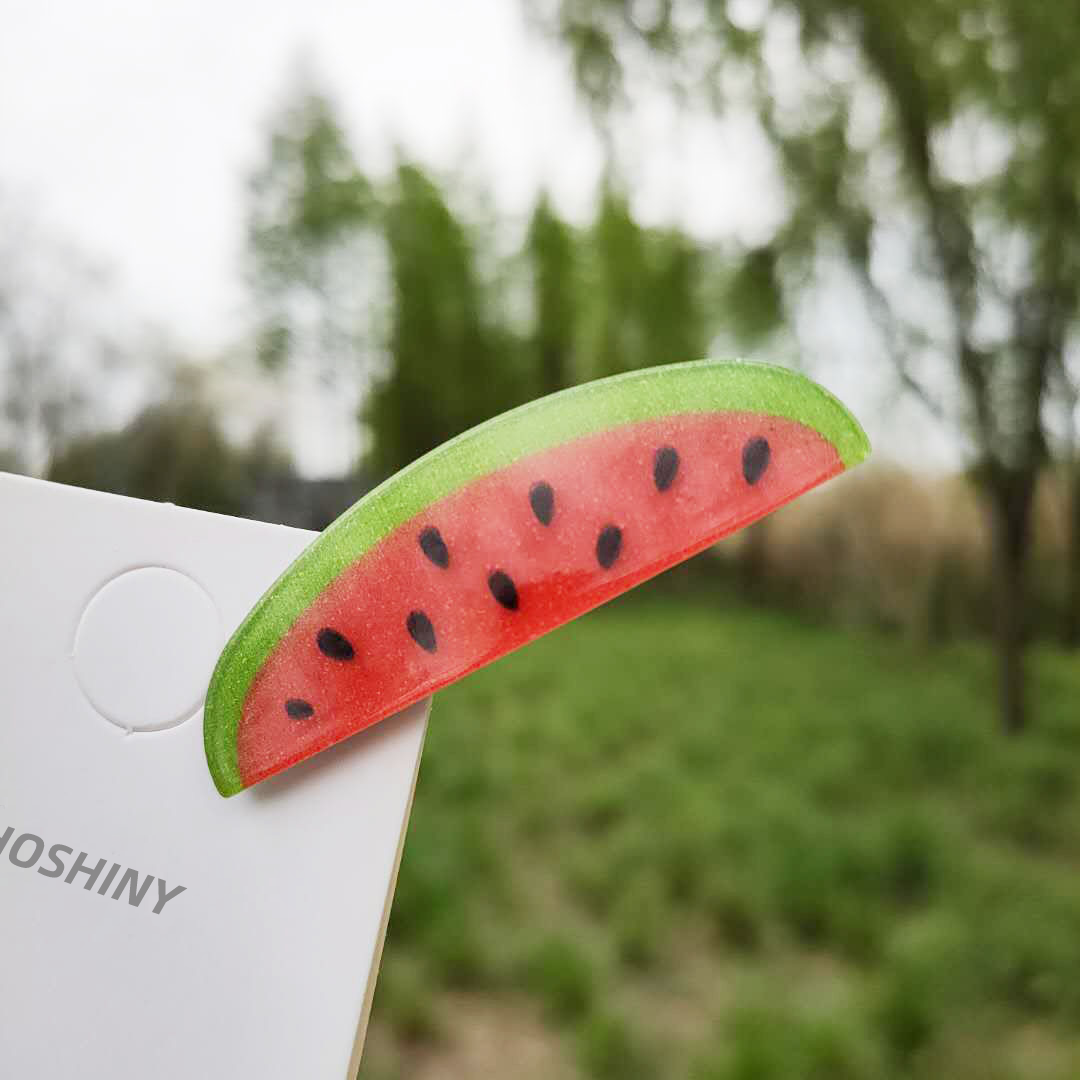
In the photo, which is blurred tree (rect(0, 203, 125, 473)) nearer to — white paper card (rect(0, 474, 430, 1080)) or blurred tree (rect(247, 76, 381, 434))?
blurred tree (rect(247, 76, 381, 434))

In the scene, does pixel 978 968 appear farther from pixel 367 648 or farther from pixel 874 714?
pixel 367 648

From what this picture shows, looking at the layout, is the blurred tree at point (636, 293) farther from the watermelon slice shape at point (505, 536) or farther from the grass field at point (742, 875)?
the watermelon slice shape at point (505, 536)

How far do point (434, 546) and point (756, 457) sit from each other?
96mm

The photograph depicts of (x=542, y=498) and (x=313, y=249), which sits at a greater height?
(x=313, y=249)

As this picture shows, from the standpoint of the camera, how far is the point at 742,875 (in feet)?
4.53

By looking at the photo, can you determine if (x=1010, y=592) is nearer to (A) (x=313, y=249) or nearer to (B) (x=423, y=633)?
(A) (x=313, y=249)

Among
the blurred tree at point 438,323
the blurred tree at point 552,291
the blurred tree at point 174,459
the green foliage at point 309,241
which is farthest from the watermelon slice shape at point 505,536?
the blurred tree at point 552,291

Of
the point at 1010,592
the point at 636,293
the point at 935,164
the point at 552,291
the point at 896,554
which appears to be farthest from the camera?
the point at 552,291

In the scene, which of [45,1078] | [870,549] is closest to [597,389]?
[45,1078]

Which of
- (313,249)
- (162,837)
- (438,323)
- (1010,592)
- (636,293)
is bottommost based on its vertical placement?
(162,837)

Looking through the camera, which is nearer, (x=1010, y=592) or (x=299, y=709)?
(x=299, y=709)

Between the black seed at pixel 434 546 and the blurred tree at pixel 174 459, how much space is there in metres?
0.43

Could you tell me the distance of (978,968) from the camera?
46.4 inches

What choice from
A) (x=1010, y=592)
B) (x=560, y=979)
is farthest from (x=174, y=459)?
(x=1010, y=592)
